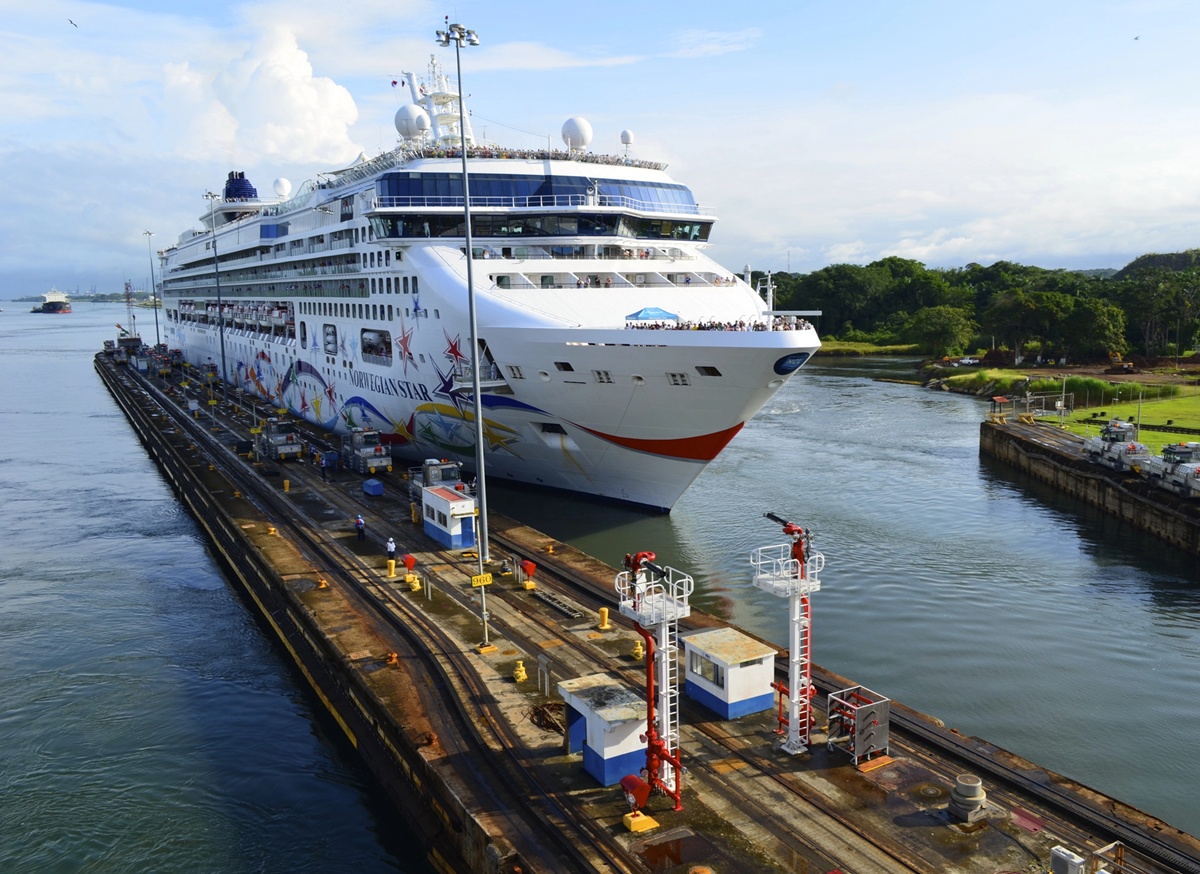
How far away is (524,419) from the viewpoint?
31.2 metres

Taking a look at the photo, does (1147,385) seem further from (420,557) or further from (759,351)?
(420,557)

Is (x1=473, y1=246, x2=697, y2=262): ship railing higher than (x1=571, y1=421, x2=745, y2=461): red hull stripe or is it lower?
higher

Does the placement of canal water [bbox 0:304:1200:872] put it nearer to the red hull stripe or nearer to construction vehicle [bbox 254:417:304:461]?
the red hull stripe

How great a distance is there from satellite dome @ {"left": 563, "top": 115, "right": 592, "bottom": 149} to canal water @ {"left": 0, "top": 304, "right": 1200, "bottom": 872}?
17.1 meters

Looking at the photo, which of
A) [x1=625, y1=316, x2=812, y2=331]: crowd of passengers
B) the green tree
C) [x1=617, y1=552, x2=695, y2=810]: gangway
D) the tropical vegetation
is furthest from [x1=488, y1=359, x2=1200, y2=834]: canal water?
the green tree

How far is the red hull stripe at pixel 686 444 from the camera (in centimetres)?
2852

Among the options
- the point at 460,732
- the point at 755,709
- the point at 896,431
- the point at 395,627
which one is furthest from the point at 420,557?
the point at 896,431

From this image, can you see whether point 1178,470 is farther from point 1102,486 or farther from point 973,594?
point 973,594

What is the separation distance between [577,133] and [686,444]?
19.0 m

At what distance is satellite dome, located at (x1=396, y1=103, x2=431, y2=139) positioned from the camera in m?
42.6

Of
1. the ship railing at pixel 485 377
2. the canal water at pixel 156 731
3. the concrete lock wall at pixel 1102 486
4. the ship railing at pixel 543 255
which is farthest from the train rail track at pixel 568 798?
the concrete lock wall at pixel 1102 486

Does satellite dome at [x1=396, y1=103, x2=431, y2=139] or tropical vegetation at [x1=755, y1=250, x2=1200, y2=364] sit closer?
satellite dome at [x1=396, y1=103, x2=431, y2=139]

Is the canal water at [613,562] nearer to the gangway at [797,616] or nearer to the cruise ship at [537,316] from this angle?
the cruise ship at [537,316]

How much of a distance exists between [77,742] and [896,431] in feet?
163
